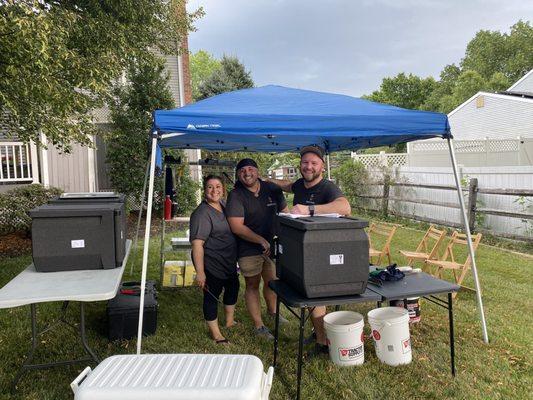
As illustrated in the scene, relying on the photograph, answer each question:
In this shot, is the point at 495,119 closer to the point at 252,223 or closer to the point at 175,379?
the point at 252,223

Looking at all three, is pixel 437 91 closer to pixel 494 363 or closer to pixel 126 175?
pixel 126 175

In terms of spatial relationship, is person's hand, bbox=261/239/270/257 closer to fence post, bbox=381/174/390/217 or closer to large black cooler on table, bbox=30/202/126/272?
large black cooler on table, bbox=30/202/126/272

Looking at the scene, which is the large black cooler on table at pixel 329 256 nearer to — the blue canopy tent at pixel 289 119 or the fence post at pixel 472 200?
the blue canopy tent at pixel 289 119

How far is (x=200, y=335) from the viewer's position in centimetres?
Result: 415

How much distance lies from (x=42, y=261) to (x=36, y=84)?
234cm

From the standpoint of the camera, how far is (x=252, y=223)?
4133mm

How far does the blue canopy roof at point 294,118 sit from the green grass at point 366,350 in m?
1.95

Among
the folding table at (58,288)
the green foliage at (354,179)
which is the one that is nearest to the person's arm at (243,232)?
the folding table at (58,288)

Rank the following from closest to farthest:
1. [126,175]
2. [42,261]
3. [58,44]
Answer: [42,261] → [58,44] → [126,175]

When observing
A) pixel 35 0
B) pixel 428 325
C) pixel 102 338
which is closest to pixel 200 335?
pixel 102 338

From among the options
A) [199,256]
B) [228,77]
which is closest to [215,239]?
[199,256]

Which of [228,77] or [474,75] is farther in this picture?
[474,75]

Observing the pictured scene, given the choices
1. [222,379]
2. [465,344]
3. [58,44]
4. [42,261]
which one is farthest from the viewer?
[58,44]

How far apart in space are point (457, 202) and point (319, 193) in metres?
7.45
